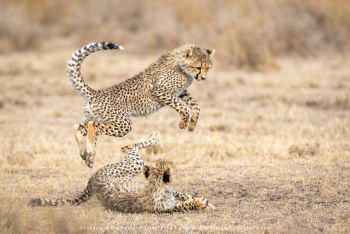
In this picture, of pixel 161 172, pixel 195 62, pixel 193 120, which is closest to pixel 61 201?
pixel 161 172

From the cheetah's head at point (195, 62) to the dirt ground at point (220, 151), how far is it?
1106 mm

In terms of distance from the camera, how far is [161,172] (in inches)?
335

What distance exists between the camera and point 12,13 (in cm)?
2667

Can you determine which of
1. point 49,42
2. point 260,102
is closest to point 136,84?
point 260,102

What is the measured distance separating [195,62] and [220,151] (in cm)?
163

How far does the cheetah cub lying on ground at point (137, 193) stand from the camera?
336 inches

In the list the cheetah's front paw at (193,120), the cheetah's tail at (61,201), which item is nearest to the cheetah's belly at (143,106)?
the cheetah's front paw at (193,120)

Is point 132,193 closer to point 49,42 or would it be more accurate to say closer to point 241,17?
point 241,17

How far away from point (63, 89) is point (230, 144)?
6.96 meters

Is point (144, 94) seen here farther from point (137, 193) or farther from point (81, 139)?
point (137, 193)

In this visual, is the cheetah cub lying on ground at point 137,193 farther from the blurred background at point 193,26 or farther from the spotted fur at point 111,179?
the blurred background at point 193,26

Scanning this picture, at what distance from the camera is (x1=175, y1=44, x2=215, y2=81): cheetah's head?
10727 mm

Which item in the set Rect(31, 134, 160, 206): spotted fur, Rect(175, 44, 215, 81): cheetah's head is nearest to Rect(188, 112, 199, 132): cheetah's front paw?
Rect(175, 44, 215, 81): cheetah's head

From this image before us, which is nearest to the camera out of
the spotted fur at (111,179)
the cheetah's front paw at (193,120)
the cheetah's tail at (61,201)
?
the cheetah's tail at (61,201)
